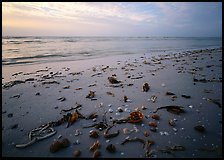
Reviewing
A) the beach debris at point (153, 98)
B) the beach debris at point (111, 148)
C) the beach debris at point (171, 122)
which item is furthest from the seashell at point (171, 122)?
the beach debris at point (111, 148)

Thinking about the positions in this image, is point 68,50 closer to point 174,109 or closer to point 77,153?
point 174,109

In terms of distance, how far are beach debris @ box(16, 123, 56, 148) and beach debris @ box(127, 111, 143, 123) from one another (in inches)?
61.9

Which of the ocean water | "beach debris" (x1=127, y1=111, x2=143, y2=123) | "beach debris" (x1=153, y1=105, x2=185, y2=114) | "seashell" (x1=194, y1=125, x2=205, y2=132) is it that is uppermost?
the ocean water

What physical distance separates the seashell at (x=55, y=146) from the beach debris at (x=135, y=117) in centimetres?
144

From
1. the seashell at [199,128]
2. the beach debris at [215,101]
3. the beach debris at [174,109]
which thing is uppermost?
the beach debris at [215,101]

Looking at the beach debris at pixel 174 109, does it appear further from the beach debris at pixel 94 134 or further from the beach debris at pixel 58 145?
the beach debris at pixel 58 145

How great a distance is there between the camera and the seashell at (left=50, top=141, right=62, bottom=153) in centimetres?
274

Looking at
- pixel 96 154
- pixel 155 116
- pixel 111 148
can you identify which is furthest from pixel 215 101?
pixel 96 154

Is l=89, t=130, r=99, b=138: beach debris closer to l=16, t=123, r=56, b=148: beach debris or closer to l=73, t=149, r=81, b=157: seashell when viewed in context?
l=73, t=149, r=81, b=157: seashell

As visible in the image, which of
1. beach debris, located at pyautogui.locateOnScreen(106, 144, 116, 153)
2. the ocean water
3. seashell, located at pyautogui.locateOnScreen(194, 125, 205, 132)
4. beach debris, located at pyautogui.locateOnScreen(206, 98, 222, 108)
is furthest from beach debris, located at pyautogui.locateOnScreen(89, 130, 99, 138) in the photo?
the ocean water

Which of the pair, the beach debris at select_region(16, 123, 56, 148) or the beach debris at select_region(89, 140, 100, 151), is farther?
the beach debris at select_region(16, 123, 56, 148)

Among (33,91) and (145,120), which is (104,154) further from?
(33,91)

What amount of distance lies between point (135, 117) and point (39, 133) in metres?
1.98

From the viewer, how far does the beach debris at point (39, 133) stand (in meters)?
2.93
